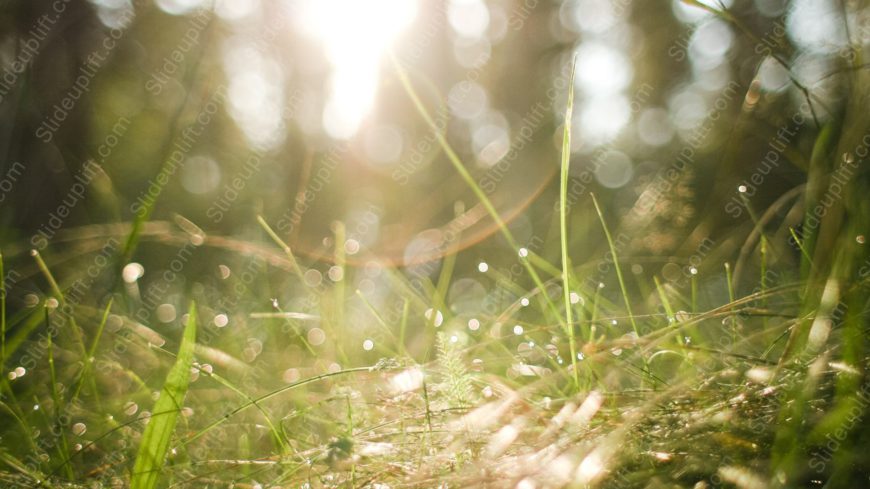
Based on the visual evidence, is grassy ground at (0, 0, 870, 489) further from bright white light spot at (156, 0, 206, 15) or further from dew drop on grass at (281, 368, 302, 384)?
bright white light spot at (156, 0, 206, 15)

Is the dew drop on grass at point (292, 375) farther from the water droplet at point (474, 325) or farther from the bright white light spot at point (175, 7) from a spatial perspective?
the bright white light spot at point (175, 7)

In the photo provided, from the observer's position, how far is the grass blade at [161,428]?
3.01 feet

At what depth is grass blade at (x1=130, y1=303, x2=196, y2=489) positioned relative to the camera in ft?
3.01

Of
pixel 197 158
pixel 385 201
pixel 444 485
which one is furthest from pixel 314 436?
pixel 385 201

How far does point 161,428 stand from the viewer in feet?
3.12

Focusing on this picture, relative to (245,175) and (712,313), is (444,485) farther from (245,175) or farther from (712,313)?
(245,175)

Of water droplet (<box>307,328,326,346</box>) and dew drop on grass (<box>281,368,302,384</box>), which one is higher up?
dew drop on grass (<box>281,368,302,384</box>)

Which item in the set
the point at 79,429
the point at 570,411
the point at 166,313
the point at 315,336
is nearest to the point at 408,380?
the point at 570,411

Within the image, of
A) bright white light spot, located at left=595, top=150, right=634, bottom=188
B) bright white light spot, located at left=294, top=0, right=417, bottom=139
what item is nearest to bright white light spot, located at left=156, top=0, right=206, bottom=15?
bright white light spot, located at left=294, top=0, right=417, bottom=139

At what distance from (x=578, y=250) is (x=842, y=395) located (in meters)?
3.73

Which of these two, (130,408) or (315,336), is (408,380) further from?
(315,336)

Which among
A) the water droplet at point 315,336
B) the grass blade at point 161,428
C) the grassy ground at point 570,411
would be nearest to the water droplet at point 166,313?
the water droplet at point 315,336

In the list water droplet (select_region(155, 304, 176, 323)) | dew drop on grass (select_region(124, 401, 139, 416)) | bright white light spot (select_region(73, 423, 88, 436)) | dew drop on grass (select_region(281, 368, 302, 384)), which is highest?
bright white light spot (select_region(73, 423, 88, 436))

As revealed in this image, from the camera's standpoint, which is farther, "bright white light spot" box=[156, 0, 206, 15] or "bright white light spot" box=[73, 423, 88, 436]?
"bright white light spot" box=[156, 0, 206, 15]
